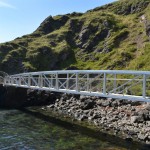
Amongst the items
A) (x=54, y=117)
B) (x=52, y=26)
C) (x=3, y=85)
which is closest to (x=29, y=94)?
(x=3, y=85)

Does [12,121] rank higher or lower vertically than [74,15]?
lower

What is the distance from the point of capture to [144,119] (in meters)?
47.9

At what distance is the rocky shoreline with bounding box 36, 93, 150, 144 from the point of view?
44.9 m

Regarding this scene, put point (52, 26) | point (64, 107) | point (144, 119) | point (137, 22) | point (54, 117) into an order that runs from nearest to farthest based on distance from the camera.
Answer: point (144, 119)
point (54, 117)
point (64, 107)
point (137, 22)
point (52, 26)

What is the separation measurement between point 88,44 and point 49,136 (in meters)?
76.0

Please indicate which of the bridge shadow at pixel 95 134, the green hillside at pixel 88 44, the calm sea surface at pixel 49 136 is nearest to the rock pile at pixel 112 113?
the bridge shadow at pixel 95 134

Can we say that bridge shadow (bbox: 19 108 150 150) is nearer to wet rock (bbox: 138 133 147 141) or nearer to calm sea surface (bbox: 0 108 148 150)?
calm sea surface (bbox: 0 108 148 150)

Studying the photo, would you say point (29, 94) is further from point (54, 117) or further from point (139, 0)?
point (139, 0)

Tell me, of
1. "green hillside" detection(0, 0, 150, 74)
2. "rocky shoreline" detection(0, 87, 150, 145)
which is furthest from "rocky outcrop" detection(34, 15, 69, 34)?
"rocky shoreline" detection(0, 87, 150, 145)

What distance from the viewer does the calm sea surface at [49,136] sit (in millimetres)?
38719

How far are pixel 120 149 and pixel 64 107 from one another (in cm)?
3107

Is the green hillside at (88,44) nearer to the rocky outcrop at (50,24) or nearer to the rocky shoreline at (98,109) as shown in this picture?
the rocky outcrop at (50,24)

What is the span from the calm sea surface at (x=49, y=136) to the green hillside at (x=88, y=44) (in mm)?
39943

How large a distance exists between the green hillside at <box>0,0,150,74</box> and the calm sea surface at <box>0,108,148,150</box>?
131 feet
